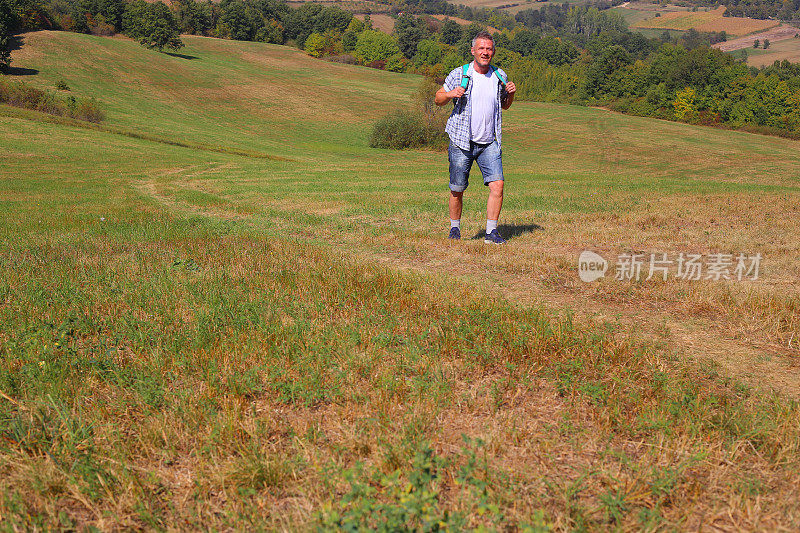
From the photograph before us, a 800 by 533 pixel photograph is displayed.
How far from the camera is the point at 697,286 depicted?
233 inches

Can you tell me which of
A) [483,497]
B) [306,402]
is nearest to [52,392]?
[306,402]

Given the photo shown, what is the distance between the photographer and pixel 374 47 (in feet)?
436

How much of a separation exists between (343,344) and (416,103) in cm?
6574

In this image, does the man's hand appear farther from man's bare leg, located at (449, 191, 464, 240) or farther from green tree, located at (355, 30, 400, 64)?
green tree, located at (355, 30, 400, 64)

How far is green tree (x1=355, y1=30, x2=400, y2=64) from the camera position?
132m

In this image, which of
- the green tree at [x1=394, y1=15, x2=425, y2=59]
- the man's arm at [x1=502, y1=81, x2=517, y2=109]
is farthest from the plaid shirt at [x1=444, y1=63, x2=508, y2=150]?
the green tree at [x1=394, y1=15, x2=425, y2=59]

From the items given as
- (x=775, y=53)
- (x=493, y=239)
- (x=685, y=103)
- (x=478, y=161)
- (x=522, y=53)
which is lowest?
(x=493, y=239)

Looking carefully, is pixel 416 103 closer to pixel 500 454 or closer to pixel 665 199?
pixel 665 199

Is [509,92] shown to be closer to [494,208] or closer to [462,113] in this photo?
[462,113]

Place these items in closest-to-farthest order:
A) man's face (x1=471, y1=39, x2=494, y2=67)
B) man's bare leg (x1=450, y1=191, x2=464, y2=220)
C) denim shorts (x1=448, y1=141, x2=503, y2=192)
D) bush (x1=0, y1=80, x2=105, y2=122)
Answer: man's face (x1=471, y1=39, x2=494, y2=67)
denim shorts (x1=448, y1=141, x2=503, y2=192)
man's bare leg (x1=450, y1=191, x2=464, y2=220)
bush (x1=0, y1=80, x2=105, y2=122)

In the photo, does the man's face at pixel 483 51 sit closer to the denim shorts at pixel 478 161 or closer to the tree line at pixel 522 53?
the denim shorts at pixel 478 161

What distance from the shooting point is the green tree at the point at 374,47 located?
132 metres

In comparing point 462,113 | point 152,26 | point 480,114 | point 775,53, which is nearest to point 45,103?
point 152,26

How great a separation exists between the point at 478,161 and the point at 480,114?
0.76 m
